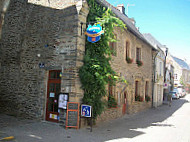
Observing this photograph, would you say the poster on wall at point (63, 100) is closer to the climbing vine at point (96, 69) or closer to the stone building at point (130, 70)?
the climbing vine at point (96, 69)

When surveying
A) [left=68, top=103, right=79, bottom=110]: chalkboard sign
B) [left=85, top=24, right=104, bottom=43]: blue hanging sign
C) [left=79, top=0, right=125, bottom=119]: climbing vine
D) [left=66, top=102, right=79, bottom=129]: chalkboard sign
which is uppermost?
[left=85, top=24, right=104, bottom=43]: blue hanging sign

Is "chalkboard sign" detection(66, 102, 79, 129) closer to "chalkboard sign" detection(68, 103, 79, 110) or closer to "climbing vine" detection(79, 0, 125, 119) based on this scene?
"chalkboard sign" detection(68, 103, 79, 110)

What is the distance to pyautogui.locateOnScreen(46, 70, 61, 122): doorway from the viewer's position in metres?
8.39

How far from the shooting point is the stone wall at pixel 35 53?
795 cm

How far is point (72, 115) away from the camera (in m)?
7.55

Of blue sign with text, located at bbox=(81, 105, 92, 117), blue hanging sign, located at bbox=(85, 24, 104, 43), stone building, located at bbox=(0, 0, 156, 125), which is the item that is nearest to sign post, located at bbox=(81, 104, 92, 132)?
blue sign with text, located at bbox=(81, 105, 92, 117)

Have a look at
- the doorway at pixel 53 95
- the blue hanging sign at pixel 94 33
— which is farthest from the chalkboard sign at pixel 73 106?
the blue hanging sign at pixel 94 33

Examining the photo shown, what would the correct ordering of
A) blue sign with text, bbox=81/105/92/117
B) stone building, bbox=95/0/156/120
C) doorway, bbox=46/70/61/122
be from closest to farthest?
blue sign with text, bbox=81/105/92/117 < doorway, bbox=46/70/61/122 < stone building, bbox=95/0/156/120

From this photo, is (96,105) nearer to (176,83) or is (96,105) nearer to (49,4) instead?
(49,4)

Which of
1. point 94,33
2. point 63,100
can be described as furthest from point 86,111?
point 94,33

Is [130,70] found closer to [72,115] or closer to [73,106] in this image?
[73,106]

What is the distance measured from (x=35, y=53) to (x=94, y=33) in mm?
3268

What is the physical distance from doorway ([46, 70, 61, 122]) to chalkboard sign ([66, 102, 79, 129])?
0.94 metres

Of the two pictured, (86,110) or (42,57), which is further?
(42,57)
